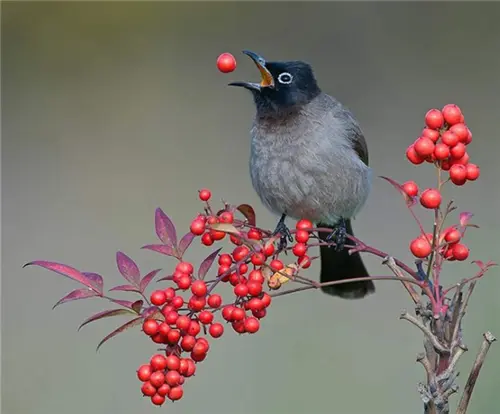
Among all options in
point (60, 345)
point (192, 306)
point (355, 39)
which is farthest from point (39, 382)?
point (355, 39)

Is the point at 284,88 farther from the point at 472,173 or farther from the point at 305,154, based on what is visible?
the point at 472,173

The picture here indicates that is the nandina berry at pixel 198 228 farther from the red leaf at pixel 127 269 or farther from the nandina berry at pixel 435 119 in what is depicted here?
the nandina berry at pixel 435 119

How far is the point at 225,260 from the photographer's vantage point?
2.01 metres

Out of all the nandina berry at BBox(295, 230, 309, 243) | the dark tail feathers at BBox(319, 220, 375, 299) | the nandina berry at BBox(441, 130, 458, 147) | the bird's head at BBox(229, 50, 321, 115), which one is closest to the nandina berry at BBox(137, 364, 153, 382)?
the nandina berry at BBox(295, 230, 309, 243)

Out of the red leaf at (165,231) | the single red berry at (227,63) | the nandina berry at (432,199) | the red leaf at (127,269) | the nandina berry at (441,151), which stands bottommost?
the red leaf at (127,269)

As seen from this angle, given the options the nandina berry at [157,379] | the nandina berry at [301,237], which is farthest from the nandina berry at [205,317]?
the nandina berry at [301,237]

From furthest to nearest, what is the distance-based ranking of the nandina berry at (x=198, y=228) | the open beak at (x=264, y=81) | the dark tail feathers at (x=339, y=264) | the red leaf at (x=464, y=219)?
1. the dark tail feathers at (x=339, y=264)
2. the open beak at (x=264, y=81)
3. the nandina berry at (x=198, y=228)
4. the red leaf at (x=464, y=219)

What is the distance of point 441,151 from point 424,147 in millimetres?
32

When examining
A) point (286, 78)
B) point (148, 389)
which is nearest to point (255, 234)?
point (148, 389)

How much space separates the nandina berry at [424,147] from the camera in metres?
1.73

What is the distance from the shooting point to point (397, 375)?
13.4 feet

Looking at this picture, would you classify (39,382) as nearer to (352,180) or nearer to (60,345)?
(60,345)

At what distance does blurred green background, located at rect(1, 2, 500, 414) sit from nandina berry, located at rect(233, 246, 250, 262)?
1772mm

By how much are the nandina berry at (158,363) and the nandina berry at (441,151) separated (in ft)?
2.10
